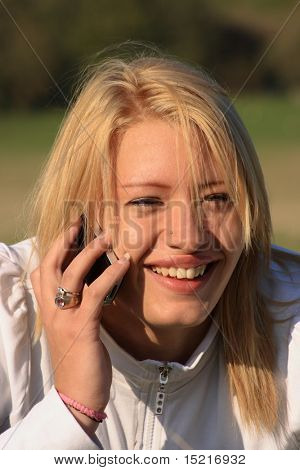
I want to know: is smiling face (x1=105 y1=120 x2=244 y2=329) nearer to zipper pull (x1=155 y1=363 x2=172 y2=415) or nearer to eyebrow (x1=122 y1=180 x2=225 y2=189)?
eyebrow (x1=122 y1=180 x2=225 y2=189)

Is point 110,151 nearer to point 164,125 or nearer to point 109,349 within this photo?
point 164,125

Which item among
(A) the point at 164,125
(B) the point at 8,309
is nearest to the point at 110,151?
(A) the point at 164,125

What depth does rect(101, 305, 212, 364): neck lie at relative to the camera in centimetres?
296

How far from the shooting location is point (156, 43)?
75.7 feet

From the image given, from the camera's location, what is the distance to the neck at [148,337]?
296 centimetres

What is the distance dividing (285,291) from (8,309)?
0.93 metres

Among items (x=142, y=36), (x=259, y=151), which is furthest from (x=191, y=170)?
(x=142, y=36)

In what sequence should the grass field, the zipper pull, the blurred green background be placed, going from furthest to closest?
the blurred green background
the grass field
the zipper pull

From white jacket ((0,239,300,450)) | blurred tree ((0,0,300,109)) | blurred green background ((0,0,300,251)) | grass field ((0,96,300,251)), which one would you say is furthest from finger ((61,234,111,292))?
blurred tree ((0,0,300,109))

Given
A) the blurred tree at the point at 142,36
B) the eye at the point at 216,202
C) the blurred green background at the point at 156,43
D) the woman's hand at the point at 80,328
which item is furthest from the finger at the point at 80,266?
the blurred tree at the point at 142,36

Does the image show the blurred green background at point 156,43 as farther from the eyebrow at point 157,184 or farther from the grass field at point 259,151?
the eyebrow at point 157,184

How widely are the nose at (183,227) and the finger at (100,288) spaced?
0.18 m

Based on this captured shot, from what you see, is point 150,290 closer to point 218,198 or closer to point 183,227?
point 183,227

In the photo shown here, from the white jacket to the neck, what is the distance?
0.05 m
